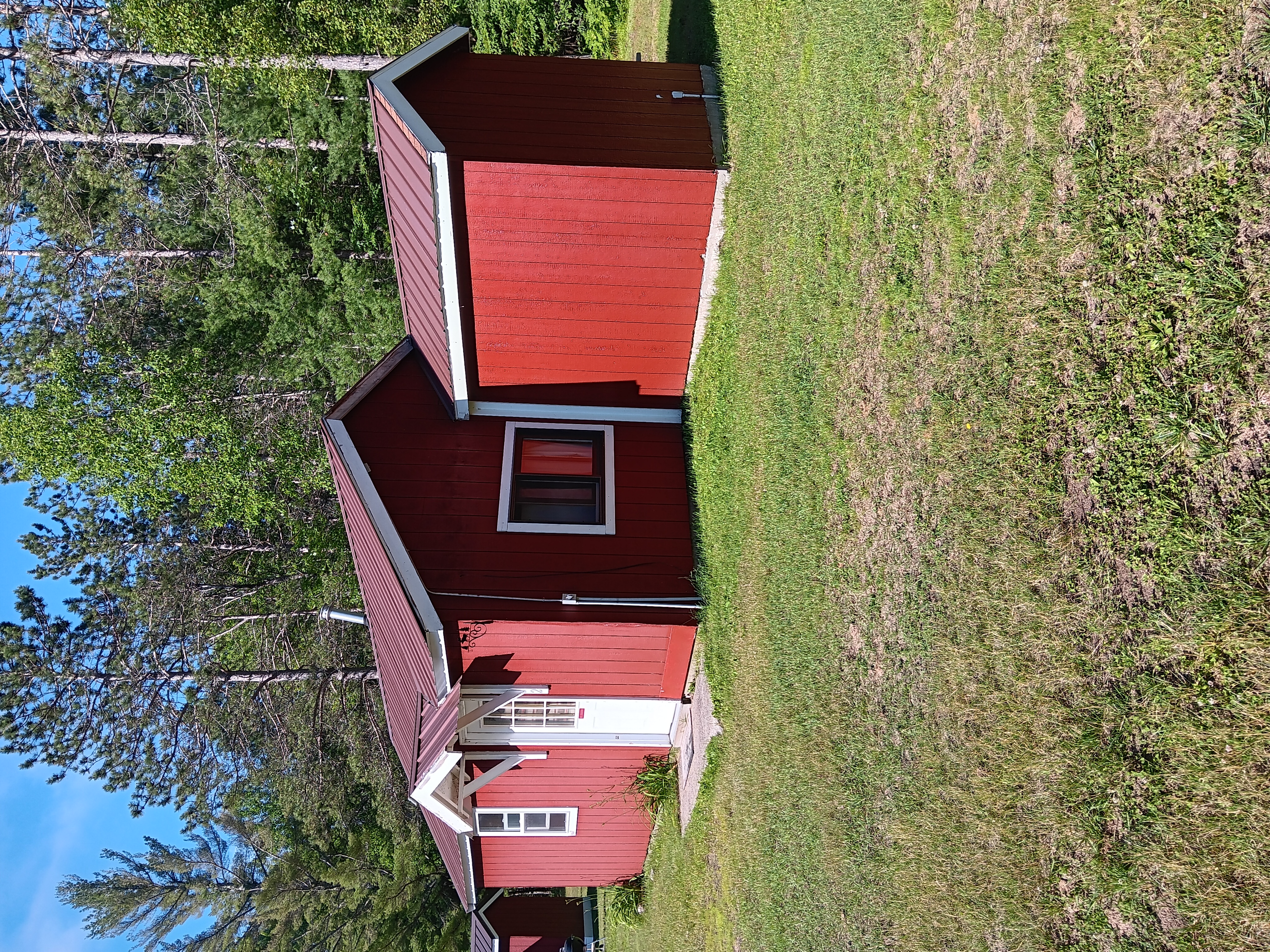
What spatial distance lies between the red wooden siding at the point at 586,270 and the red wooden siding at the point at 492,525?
94 cm

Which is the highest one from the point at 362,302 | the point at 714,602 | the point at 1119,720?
the point at 362,302

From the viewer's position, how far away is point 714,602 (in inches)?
347

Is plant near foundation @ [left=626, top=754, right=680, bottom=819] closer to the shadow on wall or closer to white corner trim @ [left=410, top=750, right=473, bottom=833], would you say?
white corner trim @ [left=410, top=750, right=473, bottom=833]

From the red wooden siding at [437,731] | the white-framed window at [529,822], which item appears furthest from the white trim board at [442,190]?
the white-framed window at [529,822]

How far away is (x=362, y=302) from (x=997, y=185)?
18.9m

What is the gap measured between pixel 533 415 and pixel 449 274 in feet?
6.73

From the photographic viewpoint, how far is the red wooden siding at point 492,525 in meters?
8.95

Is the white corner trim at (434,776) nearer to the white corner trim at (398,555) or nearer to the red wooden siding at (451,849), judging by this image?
the white corner trim at (398,555)

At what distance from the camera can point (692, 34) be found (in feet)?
36.1

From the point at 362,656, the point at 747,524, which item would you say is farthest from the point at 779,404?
the point at 362,656

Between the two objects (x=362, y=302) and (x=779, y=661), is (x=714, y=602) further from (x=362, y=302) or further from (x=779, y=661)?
(x=362, y=302)

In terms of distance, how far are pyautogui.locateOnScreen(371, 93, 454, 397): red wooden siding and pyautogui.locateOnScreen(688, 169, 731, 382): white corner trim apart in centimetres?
300

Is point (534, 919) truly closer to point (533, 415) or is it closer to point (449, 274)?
point (533, 415)

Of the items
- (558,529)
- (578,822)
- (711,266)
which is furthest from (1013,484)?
(578,822)
